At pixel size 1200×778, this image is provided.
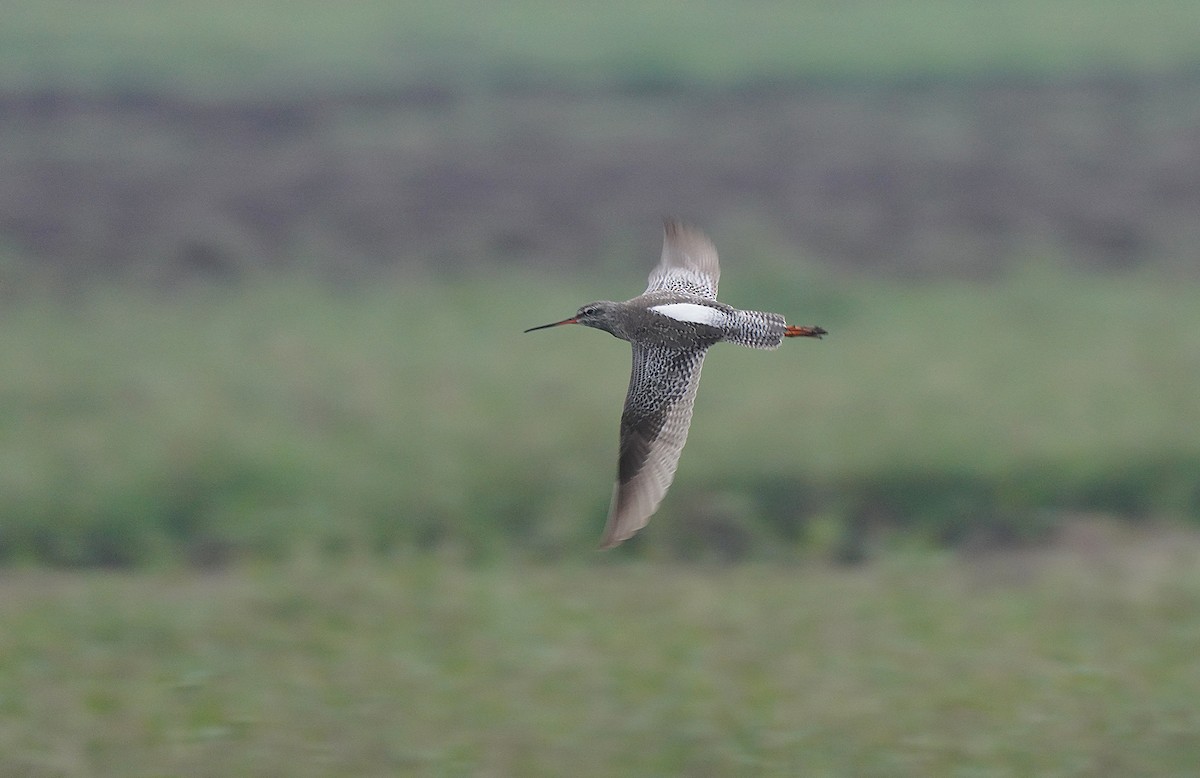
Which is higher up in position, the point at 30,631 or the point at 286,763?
the point at 30,631

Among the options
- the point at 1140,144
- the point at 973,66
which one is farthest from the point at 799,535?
the point at 973,66

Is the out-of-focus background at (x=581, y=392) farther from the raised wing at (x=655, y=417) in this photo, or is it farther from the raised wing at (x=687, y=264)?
the raised wing at (x=687, y=264)

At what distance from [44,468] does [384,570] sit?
100.0 inches

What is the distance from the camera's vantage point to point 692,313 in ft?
19.6

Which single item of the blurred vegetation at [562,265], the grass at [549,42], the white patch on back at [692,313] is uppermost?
the grass at [549,42]

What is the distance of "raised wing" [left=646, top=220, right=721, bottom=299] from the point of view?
680 cm

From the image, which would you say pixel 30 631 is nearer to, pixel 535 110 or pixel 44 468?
pixel 44 468

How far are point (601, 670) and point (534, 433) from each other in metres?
3.18

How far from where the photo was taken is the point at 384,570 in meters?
8.29

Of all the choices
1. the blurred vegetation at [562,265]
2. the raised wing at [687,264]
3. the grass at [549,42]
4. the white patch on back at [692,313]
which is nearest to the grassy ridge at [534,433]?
the blurred vegetation at [562,265]

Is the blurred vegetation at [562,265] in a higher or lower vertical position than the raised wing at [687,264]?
higher

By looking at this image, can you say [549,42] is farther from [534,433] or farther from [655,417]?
[655,417]

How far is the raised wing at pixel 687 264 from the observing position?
6805 millimetres

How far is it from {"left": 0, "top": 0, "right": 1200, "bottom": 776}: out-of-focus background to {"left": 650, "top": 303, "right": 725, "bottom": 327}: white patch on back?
5.39 feet
